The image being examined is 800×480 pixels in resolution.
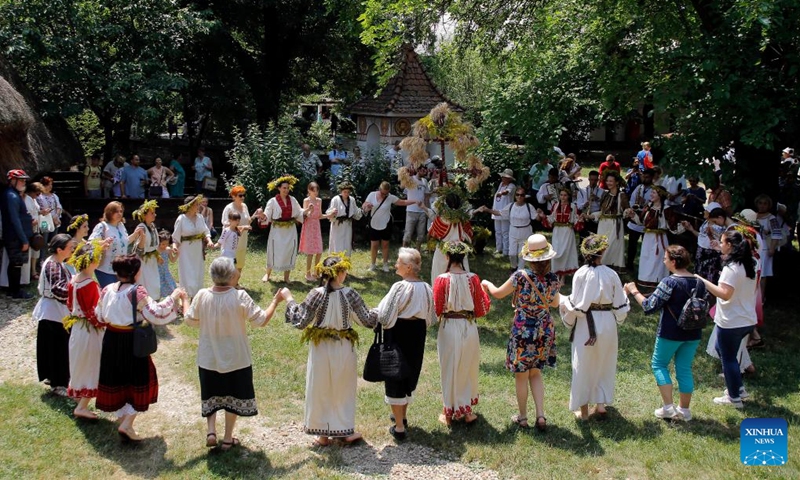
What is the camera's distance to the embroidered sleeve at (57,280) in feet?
25.2

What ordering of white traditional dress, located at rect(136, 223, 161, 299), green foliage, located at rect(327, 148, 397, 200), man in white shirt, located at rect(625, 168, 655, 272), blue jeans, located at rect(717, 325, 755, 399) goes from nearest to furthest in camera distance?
blue jeans, located at rect(717, 325, 755, 399)
white traditional dress, located at rect(136, 223, 161, 299)
man in white shirt, located at rect(625, 168, 655, 272)
green foliage, located at rect(327, 148, 397, 200)

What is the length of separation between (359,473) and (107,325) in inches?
96.5

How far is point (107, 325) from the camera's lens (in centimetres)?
681

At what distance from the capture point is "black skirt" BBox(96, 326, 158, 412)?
22.3 ft

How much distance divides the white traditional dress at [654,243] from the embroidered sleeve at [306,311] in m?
7.49

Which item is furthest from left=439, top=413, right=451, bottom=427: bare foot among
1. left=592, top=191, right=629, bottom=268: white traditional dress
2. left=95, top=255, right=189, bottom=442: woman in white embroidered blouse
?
left=592, top=191, right=629, bottom=268: white traditional dress

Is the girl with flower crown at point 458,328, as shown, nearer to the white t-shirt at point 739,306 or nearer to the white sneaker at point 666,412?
the white sneaker at point 666,412

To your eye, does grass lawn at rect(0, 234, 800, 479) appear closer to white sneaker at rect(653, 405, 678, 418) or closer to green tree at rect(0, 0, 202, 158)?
white sneaker at rect(653, 405, 678, 418)

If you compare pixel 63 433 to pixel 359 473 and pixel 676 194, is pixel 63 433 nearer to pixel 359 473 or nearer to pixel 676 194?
pixel 359 473

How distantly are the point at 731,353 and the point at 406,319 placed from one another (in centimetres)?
330

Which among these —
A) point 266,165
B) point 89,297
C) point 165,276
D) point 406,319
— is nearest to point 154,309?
point 89,297

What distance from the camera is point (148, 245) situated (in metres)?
10.2

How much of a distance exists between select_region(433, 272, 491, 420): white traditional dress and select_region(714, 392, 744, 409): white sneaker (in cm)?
256

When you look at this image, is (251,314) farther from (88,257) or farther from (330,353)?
(88,257)
